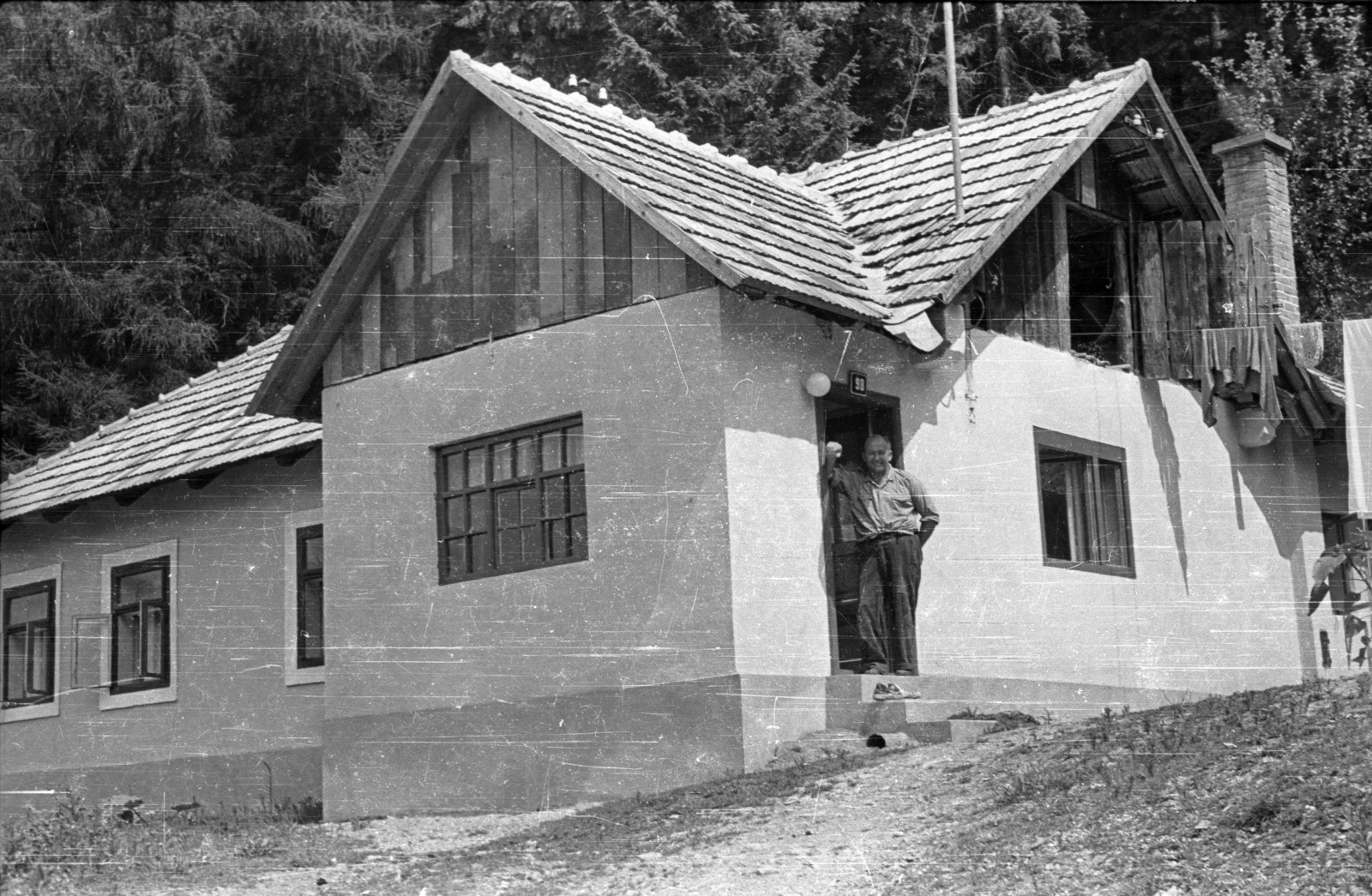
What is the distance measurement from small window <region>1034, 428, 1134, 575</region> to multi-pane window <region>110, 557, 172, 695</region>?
8.64m

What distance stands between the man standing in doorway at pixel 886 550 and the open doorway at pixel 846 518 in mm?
178

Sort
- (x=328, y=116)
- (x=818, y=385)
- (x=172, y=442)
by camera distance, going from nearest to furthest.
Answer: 1. (x=818, y=385)
2. (x=172, y=442)
3. (x=328, y=116)

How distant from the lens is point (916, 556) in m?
14.2

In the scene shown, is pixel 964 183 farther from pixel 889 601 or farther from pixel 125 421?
pixel 125 421

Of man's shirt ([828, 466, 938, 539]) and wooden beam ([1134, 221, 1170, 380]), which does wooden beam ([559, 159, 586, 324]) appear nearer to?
man's shirt ([828, 466, 938, 539])

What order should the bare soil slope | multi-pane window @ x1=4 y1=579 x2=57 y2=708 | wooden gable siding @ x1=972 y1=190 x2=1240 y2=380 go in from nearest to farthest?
the bare soil slope
wooden gable siding @ x1=972 y1=190 x2=1240 y2=380
multi-pane window @ x1=4 y1=579 x2=57 y2=708

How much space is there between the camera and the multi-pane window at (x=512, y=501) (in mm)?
14242

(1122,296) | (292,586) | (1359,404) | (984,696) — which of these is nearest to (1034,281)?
(1122,296)

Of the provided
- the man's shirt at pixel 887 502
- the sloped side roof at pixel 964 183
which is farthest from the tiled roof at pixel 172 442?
the sloped side roof at pixel 964 183

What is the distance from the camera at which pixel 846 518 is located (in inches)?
569

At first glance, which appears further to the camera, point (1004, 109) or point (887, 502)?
point (1004, 109)

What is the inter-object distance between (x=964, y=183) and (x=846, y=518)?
137 inches

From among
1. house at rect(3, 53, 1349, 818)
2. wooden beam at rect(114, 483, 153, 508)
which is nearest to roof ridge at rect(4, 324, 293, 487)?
wooden beam at rect(114, 483, 153, 508)

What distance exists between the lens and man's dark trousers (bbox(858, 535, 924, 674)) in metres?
14.0
